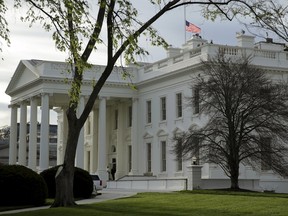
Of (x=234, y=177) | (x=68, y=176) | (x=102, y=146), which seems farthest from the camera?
(x=102, y=146)

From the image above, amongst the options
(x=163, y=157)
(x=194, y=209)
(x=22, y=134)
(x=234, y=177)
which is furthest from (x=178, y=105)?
(x=194, y=209)

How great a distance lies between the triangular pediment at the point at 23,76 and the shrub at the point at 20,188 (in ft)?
96.7

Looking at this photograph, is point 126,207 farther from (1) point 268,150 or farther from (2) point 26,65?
(2) point 26,65

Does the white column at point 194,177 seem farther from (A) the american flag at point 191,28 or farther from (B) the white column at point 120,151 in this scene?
(B) the white column at point 120,151

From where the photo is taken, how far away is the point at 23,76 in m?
61.8

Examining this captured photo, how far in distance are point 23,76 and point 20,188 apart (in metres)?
35.7

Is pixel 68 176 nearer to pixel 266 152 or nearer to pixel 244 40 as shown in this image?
pixel 266 152

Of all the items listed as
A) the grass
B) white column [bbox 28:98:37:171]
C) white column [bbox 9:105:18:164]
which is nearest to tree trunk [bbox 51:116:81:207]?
the grass

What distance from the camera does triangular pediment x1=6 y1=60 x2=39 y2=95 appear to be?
2279 inches

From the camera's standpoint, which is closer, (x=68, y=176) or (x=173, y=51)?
(x=68, y=176)

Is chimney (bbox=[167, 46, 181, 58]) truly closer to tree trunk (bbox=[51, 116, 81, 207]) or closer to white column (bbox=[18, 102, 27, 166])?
white column (bbox=[18, 102, 27, 166])

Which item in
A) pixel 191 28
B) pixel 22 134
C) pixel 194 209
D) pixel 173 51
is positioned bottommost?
pixel 194 209

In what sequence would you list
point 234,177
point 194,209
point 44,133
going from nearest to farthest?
point 194,209, point 234,177, point 44,133

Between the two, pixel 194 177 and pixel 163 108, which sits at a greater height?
pixel 163 108
